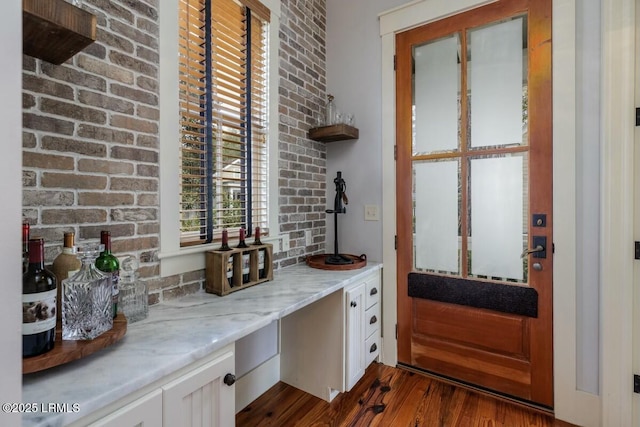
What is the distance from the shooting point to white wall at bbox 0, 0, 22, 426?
0.58 meters

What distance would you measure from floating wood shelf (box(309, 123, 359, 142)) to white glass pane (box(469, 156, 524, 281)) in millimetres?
895

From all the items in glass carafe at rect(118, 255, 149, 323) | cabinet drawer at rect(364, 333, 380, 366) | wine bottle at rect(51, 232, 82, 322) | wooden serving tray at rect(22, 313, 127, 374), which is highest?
wine bottle at rect(51, 232, 82, 322)

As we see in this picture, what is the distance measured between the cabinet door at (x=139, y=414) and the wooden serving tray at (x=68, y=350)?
208mm

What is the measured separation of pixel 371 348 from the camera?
2229 mm

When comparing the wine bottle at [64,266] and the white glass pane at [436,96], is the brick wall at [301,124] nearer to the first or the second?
the white glass pane at [436,96]

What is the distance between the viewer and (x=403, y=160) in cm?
232

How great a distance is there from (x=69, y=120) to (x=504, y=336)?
2.52 m

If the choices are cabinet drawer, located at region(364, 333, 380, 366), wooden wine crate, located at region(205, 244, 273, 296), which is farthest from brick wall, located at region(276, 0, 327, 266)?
cabinet drawer, located at region(364, 333, 380, 366)

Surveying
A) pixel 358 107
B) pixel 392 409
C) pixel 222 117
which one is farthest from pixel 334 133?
pixel 392 409

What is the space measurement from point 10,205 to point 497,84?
2381 millimetres

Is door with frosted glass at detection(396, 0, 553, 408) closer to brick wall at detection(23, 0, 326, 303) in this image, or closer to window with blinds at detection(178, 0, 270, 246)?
window with blinds at detection(178, 0, 270, 246)

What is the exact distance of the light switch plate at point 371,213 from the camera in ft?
7.99

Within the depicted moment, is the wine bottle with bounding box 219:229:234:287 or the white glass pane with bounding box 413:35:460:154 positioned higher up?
the white glass pane with bounding box 413:35:460:154

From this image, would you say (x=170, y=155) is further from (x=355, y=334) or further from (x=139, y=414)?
(x=355, y=334)
